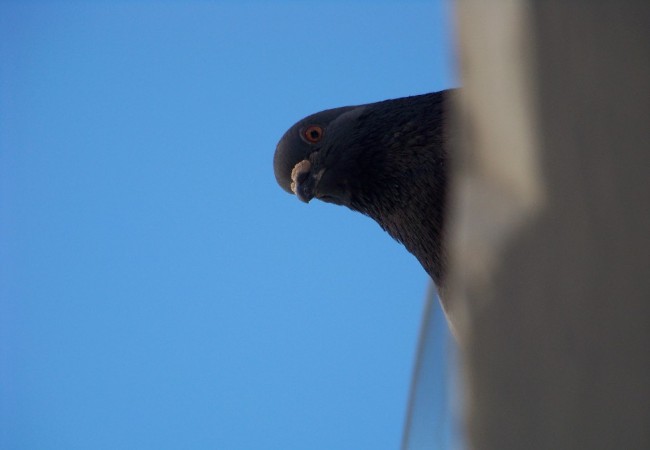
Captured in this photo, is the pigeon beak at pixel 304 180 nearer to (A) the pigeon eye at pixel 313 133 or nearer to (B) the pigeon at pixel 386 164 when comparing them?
(B) the pigeon at pixel 386 164

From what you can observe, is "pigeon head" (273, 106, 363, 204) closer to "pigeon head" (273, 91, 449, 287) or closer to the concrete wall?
"pigeon head" (273, 91, 449, 287)

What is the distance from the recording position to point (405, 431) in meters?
2.90

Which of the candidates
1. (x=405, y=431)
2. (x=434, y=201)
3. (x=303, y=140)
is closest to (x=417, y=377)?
(x=405, y=431)

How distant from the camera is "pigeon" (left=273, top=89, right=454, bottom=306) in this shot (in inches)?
119

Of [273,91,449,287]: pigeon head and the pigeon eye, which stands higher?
the pigeon eye

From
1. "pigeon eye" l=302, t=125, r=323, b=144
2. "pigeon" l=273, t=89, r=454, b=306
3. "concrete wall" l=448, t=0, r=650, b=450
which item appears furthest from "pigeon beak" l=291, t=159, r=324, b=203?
"concrete wall" l=448, t=0, r=650, b=450

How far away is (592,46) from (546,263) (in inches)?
8.1

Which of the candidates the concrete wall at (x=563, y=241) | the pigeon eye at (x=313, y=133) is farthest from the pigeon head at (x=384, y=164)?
the concrete wall at (x=563, y=241)

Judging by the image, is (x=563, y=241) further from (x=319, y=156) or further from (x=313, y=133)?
(x=313, y=133)

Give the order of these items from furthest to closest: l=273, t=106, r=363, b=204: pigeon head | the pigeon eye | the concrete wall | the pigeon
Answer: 1. the pigeon eye
2. l=273, t=106, r=363, b=204: pigeon head
3. the pigeon
4. the concrete wall

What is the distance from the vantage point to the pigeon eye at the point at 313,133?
367 centimetres

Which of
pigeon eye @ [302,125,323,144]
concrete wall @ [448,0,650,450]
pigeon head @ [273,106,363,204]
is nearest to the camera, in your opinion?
concrete wall @ [448,0,650,450]

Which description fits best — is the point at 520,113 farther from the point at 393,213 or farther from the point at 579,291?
the point at 393,213

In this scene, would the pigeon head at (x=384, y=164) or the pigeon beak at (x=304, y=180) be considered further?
the pigeon beak at (x=304, y=180)
